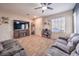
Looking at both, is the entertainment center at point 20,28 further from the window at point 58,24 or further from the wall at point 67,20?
the window at point 58,24

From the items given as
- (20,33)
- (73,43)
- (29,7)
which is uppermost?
(29,7)

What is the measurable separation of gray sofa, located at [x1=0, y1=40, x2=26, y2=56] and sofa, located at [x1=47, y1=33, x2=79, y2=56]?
0.52m

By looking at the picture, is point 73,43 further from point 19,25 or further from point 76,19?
point 19,25

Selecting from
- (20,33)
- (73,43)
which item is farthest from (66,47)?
(20,33)

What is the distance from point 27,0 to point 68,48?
3.60 ft

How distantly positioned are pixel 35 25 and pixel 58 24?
0.43 m

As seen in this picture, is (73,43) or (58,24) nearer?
(73,43)

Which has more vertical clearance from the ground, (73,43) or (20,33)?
(20,33)

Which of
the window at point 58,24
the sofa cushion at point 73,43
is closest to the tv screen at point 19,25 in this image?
Answer: the window at point 58,24

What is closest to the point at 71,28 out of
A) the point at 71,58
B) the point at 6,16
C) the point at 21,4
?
the point at 71,58

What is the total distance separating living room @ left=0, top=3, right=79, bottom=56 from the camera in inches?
67.7

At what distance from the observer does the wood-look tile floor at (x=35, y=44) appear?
175cm

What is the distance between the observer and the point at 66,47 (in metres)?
1.75

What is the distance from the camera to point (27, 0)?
1725mm
